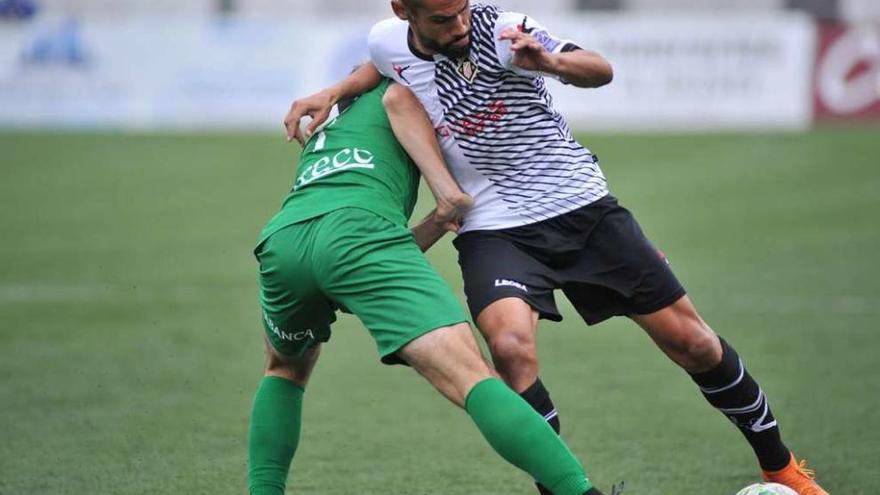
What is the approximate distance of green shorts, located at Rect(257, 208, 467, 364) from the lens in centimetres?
455

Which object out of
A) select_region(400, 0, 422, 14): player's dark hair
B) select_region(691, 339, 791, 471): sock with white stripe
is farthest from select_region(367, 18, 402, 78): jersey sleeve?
select_region(691, 339, 791, 471): sock with white stripe

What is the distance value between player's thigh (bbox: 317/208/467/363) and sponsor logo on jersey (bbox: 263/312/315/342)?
0.29m

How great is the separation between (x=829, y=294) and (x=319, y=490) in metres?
6.36

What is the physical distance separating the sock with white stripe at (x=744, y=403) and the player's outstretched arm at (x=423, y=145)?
1.21 m

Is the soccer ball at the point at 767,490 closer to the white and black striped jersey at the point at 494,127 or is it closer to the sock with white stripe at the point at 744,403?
the sock with white stripe at the point at 744,403

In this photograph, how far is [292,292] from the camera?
4.77 m

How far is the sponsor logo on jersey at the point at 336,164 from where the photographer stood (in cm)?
493

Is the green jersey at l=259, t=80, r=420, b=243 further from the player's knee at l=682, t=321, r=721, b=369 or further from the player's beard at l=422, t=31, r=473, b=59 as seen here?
the player's knee at l=682, t=321, r=721, b=369

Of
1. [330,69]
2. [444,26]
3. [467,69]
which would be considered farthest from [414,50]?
[330,69]

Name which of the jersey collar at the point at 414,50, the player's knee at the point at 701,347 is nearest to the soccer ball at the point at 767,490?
the player's knee at the point at 701,347

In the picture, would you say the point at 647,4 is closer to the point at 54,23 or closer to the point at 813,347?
the point at 54,23

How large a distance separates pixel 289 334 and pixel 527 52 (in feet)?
4.04

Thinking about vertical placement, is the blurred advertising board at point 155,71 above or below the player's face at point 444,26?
below

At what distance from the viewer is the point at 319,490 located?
5.93m
